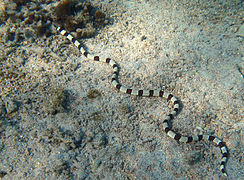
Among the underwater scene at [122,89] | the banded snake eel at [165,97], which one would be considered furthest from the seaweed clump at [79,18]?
the banded snake eel at [165,97]

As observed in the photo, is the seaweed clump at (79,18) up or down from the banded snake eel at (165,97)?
up

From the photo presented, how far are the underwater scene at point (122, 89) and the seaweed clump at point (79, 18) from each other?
0.03m

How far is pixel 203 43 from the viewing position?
236 inches

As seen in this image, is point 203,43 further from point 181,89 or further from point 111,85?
point 111,85

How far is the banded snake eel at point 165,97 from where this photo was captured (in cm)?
437

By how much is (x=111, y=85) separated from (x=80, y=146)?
1.92 metres

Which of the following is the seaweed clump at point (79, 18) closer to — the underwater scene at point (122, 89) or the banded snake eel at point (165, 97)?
the underwater scene at point (122, 89)

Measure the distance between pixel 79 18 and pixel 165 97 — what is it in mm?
3790

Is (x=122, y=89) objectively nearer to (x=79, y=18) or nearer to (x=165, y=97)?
(x=165, y=97)

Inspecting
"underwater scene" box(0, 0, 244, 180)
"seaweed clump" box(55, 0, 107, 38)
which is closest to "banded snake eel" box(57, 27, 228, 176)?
"underwater scene" box(0, 0, 244, 180)

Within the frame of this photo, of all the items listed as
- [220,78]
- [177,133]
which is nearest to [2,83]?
[177,133]

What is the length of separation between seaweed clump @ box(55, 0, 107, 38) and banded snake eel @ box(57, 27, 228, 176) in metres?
0.29

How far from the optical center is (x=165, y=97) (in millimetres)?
5191

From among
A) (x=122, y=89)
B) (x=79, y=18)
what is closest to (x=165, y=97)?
(x=122, y=89)
